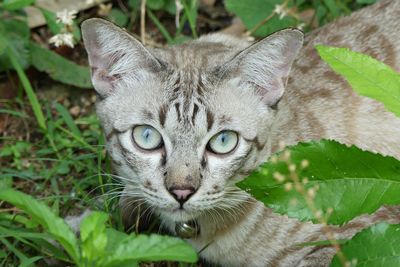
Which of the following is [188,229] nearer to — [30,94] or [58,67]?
[30,94]

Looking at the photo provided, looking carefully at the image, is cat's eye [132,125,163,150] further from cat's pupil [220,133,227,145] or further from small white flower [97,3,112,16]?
small white flower [97,3,112,16]

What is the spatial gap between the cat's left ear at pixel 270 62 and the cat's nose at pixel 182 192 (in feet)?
1.79

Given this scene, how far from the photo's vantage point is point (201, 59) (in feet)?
10.5

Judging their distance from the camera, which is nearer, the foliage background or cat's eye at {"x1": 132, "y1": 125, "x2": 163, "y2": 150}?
the foliage background

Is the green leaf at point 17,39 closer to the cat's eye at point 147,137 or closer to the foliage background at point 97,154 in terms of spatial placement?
the foliage background at point 97,154

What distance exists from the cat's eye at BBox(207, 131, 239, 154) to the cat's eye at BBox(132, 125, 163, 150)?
0.67 feet

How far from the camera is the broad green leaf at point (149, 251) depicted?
7.80 feet

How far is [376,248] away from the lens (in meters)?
2.59

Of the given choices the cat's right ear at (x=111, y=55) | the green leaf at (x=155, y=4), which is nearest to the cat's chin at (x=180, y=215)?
the cat's right ear at (x=111, y=55)

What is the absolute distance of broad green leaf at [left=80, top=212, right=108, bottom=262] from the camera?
8.01 ft

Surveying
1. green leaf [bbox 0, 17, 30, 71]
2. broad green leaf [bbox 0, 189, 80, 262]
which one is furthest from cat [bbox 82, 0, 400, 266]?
green leaf [bbox 0, 17, 30, 71]

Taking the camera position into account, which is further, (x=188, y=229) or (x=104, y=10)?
(x=104, y=10)

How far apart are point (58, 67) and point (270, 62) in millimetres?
1825

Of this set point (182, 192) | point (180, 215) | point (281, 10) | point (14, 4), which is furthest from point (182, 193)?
point (281, 10)
